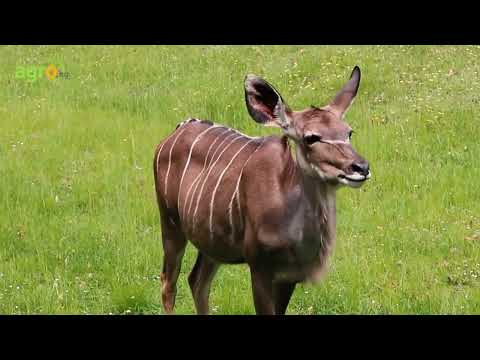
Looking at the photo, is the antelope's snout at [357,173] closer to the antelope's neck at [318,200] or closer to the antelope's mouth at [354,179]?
the antelope's mouth at [354,179]

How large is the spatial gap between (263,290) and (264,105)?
1220 millimetres

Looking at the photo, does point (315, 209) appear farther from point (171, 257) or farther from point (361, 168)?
point (171, 257)

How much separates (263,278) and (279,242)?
303 mm

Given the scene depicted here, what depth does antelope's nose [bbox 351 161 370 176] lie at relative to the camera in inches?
211

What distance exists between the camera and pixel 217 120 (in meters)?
12.3

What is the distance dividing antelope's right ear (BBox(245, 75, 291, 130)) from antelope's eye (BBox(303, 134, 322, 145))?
10.2 inches

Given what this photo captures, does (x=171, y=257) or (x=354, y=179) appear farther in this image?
(x=171, y=257)

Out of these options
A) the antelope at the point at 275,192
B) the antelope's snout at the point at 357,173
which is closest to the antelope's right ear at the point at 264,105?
the antelope at the point at 275,192

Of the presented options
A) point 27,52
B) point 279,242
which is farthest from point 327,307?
point 27,52

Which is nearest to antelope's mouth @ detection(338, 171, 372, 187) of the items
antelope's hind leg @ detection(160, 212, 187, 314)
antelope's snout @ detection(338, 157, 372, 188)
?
Result: antelope's snout @ detection(338, 157, 372, 188)

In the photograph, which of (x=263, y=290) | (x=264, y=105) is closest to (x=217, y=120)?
(x=264, y=105)

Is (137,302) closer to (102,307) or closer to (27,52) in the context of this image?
(102,307)

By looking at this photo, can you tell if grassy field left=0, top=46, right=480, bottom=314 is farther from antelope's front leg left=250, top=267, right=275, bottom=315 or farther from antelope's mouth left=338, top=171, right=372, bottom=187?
antelope's mouth left=338, top=171, right=372, bottom=187

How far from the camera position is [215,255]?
6.65m
